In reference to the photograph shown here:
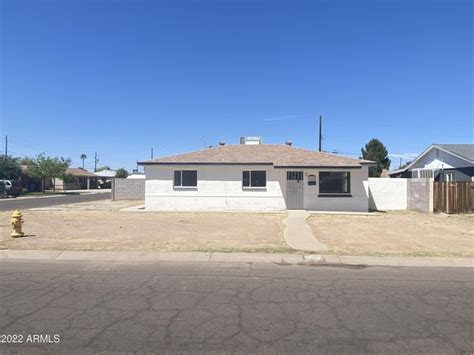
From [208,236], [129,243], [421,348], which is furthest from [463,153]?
[421,348]

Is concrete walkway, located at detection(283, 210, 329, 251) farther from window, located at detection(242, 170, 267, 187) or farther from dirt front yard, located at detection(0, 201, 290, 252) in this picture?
window, located at detection(242, 170, 267, 187)

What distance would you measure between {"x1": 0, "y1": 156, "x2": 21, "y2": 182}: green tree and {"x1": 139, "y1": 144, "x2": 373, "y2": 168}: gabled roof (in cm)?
3878

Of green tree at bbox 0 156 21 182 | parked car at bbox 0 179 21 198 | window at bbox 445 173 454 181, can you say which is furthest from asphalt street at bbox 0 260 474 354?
green tree at bbox 0 156 21 182

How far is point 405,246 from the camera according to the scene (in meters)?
11.2

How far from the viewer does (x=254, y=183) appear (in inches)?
952

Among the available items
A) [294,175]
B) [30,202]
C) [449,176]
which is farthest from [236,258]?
[30,202]

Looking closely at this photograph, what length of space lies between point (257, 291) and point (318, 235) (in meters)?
7.34

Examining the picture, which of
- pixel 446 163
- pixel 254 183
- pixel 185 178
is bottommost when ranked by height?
pixel 254 183

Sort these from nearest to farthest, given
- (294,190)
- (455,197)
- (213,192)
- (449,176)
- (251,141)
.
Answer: (455,197) < (294,190) < (213,192) < (251,141) < (449,176)

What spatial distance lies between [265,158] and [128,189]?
17303mm

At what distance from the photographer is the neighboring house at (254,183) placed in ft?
78.0

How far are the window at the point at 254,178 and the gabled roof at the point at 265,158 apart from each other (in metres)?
0.76

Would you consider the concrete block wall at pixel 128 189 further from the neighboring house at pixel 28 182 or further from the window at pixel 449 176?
the neighboring house at pixel 28 182

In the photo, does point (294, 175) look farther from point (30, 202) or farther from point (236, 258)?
point (30, 202)
